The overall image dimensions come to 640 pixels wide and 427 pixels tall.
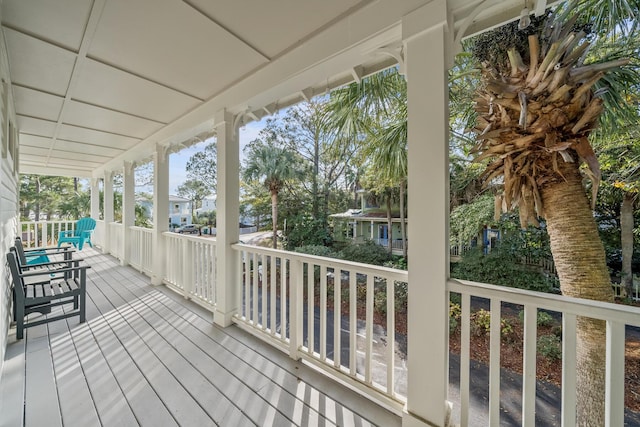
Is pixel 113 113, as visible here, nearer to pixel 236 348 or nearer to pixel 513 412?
pixel 236 348

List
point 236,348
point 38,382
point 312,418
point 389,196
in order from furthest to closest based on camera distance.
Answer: point 389,196, point 236,348, point 38,382, point 312,418

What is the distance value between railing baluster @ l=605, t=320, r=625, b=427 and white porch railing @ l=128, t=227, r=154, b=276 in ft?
18.2

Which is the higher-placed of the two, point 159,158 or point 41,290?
point 159,158

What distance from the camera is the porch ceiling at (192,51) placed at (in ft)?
5.32

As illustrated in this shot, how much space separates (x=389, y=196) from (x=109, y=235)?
8750 millimetres

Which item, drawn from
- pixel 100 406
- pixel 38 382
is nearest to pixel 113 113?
pixel 38 382

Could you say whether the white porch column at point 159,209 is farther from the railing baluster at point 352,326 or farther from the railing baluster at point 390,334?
the railing baluster at point 390,334

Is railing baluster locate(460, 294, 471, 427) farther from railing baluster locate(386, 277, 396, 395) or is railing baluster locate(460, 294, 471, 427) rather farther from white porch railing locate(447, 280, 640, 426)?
railing baluster locate(386, 277, 396, 395)

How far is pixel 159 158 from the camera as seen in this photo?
4.31 metres

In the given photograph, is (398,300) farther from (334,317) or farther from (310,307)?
(334,317)

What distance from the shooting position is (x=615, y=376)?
1121mm

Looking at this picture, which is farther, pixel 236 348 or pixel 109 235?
pixel 109 235

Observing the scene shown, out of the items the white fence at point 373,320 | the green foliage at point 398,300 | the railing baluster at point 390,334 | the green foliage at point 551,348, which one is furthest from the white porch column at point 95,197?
the green foliage at point 551,348

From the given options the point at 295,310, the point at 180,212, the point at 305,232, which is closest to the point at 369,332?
the point at 295,310
